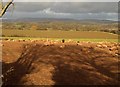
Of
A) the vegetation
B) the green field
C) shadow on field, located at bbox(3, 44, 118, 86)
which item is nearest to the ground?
shadow on field, located at bbox(3, 44, 118, 86)

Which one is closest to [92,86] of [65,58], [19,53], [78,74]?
[78,74]

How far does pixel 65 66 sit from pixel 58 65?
0.41 meters

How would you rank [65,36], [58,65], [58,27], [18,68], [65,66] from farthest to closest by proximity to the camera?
[58,27], [65,36], [58,65], [65,66], [18,68]

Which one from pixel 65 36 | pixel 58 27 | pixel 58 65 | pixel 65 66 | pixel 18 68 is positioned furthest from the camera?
pixel 58 27

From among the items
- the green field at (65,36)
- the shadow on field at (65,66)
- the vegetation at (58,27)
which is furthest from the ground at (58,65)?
the vegetation at (58,27)

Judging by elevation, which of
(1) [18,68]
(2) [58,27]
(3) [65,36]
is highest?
(1) [18,68]

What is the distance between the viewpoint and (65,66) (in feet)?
50.5

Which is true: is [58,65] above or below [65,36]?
above

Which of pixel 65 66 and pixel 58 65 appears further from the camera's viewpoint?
pixel 58 65

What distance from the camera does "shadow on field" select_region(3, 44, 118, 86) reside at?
13.0m

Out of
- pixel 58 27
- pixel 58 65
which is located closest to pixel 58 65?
pixel 58 65

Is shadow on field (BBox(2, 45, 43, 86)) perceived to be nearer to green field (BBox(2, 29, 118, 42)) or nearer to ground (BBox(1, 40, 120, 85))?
ground (BBox(1, 40, 120, 85))

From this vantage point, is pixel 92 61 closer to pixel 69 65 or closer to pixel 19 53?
pixel 69 65

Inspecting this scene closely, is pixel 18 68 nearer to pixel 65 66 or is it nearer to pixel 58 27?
pixel 65 66
